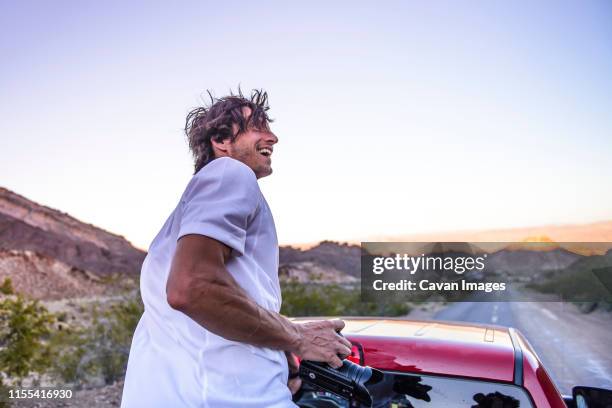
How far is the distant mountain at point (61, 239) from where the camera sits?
41.6m

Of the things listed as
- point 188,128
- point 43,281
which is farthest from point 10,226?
point 188,128

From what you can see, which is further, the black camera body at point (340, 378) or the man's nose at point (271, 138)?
the man's nose at point (271, 138)

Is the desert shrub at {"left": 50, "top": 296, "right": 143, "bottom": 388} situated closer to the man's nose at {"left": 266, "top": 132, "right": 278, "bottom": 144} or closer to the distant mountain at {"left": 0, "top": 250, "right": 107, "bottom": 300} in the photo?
the man's nose at {"left": 266, "top": 132, "right": 278, "bottom": 144}

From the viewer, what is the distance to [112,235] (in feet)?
157

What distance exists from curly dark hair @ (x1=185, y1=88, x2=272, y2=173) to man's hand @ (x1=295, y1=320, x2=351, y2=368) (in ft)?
1.92

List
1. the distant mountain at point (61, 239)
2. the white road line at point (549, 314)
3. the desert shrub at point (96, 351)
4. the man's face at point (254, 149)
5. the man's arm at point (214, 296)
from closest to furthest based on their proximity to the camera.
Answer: the man's arm at point (214, 296) → the man's face at point (254, 149) → the desert shrub at point (96, 351) → the white road line at point (549, 314) → the distant mountain at point (61, 239)

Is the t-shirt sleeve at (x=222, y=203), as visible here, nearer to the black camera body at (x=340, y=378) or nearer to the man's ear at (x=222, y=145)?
the man's ear at (x=222, y=145)

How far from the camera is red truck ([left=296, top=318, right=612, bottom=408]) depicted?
240 centimetres

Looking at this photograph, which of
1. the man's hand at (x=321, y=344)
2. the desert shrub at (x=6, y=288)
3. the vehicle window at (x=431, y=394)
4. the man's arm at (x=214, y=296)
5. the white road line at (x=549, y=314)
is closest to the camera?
the man's arm at (x=214, y=296)

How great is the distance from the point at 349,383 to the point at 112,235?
47.8 metres

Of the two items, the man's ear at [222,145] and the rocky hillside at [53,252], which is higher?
the rocky hillside at [53,252]

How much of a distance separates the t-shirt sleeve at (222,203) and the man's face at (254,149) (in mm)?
227

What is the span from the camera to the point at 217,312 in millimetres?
1630

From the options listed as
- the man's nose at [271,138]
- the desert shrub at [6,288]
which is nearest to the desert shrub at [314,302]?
the desert shrub at [6,288]
